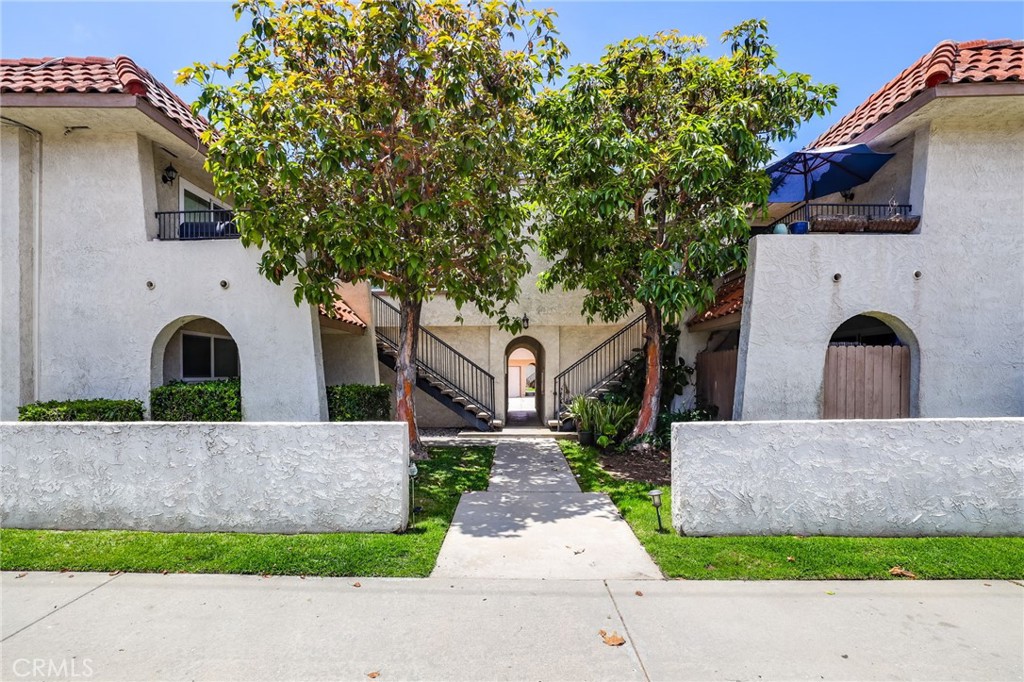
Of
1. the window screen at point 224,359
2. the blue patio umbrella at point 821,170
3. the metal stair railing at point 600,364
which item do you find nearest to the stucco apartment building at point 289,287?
the window screen at point 224,359

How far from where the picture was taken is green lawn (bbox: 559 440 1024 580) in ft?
14.3

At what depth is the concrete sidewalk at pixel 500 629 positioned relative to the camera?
311 centimetres

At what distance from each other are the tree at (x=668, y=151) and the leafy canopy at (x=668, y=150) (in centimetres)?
2

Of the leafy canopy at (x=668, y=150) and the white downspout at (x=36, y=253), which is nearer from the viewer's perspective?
the leafy canopy at (x=668, y=150)

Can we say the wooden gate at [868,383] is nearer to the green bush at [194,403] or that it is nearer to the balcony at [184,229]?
the green bush at [194,403]

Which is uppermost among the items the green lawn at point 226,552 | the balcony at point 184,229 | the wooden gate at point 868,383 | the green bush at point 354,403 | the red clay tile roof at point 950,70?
the red clay tile roof at point 950,70

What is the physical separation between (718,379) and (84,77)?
11889 millimetres

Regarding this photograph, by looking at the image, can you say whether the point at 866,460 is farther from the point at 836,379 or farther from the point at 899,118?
the point at 899,118

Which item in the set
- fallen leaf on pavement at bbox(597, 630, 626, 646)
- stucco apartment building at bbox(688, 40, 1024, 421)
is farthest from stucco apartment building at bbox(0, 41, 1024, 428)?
fallen leaf on pavement at bbox(597, 630, 626, 646)

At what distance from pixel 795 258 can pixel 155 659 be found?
861cm

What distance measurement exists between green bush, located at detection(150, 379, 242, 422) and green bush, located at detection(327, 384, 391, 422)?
151cm

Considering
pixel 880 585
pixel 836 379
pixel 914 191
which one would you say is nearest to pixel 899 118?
pixel 914 191

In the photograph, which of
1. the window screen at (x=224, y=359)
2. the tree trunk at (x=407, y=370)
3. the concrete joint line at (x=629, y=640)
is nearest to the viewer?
the concrete joint line at (x=629, y=640)

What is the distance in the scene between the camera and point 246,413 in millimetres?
8242
